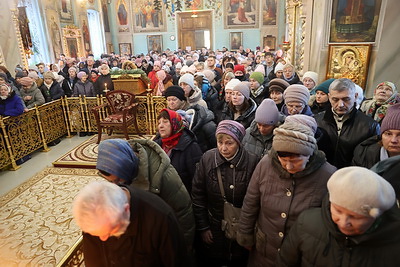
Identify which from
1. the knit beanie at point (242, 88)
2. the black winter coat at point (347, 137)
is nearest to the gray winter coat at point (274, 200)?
the black winter coat at point (347, 137)

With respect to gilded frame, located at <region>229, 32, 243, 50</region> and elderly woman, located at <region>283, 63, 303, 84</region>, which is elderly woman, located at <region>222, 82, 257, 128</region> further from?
gilded frame, located at <region>229, 32, 243, 50</region>

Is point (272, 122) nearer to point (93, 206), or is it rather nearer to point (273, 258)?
point (273, 258)

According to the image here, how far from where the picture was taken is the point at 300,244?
5.08 feet

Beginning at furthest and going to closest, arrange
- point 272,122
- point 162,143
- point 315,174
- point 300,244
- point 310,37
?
1. point 310,37
2. point 162,143
3. point 272,122
4. point 315,174
5. point 300,244

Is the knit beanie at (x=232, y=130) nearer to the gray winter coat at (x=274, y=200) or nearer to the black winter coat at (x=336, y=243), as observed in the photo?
the gray winter coat at (x=274, y=200)

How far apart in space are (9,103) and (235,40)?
2118cm

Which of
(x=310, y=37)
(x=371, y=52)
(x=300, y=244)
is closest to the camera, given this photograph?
(x=300, y=244)

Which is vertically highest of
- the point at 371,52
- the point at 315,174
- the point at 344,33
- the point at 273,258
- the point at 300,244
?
the point at 344,33

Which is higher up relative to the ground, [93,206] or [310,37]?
[310,37]

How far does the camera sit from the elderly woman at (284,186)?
5.82 feet

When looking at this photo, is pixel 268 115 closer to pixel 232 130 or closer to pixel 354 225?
pixel 232 130

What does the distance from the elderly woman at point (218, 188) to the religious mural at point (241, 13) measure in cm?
2362

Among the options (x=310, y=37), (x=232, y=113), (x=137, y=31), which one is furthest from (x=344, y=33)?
(x=137, y=31)

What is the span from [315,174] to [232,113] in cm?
209
